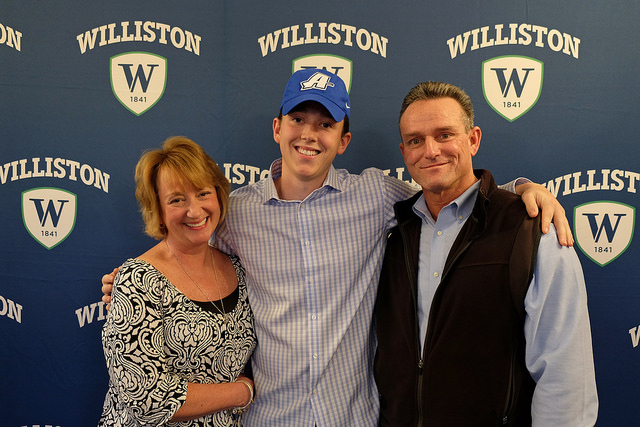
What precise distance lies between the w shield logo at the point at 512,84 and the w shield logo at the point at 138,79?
133 cm

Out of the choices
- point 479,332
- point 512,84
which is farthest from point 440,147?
point 512,84

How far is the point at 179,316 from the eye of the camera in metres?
1.41

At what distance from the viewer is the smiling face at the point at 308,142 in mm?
1546

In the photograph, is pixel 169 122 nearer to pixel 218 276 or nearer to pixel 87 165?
pixel 87 165

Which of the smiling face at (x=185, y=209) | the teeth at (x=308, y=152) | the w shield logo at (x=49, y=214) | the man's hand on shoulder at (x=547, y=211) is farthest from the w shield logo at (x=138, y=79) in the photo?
the man's hand on shoulder at (x=547, y=211)

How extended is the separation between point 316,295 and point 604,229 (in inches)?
47.7

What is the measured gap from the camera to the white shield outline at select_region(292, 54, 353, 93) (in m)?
1.88

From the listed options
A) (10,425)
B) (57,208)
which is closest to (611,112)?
(57,208)

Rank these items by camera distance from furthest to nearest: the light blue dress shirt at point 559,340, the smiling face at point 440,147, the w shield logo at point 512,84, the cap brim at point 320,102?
the w shield logo at point 512,84 < the cap brim at point 320,102 < the smiling face at point 440,147 < the light blue dress shirt at point 559,340

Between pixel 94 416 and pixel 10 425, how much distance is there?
15.3 inches

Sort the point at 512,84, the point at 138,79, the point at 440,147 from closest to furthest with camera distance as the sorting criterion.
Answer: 1. the point at 440,147
2. the point at 512,84
3. the point at 138,79

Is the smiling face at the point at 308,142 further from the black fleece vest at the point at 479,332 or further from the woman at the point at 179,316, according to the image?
the black fleece vest at the point at 479,332

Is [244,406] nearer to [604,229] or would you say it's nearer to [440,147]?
[440,147]

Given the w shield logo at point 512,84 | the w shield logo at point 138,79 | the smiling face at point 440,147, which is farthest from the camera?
the w shield logo at point 138,79
